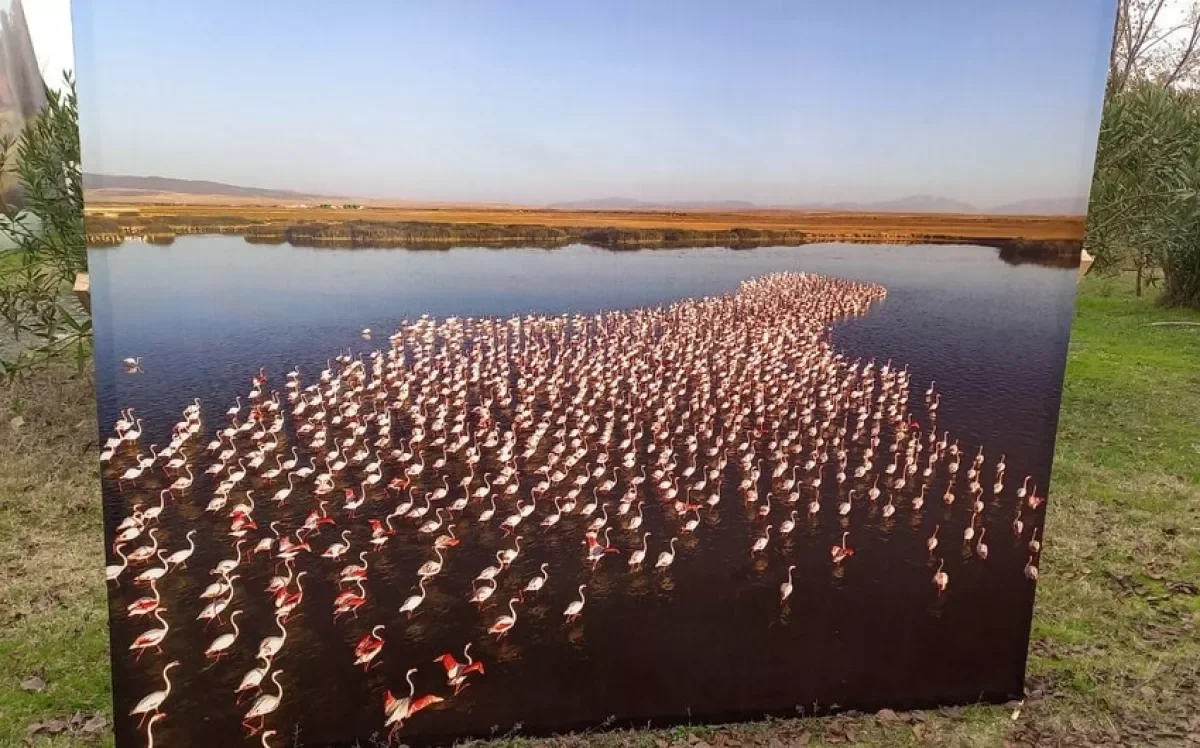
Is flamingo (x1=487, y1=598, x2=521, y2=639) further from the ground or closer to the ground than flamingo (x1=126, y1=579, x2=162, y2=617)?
closer to the ground

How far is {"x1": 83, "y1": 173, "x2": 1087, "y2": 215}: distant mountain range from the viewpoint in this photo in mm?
2498

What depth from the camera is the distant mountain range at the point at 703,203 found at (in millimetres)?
2498

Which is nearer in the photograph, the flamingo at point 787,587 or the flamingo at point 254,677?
the flamingo at point 254,677

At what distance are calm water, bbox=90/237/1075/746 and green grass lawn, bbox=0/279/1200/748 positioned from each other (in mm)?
188

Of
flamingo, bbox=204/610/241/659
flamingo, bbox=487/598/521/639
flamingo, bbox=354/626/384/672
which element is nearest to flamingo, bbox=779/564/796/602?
flamingo, bbox=487/598/521/639

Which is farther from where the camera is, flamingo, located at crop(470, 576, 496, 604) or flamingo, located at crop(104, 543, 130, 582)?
flamingo, located at crop(470, 576, 496, 604)

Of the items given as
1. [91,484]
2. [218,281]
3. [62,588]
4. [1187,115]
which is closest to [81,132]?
[218,281]

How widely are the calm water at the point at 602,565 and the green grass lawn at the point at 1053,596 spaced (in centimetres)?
19

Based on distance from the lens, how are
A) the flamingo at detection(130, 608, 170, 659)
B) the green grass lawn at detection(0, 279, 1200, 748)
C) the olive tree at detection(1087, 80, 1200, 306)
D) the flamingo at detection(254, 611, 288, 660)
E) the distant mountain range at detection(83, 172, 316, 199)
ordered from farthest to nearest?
the olive tree at detection(1087, 80, 1200, 306)
the green grass lawn at detection(0, 279, 1200, 748)
the flamingo at detection(254, 611, 288, 660)
the flamingo at detection(130, 608, 170, 659)
the distant mountain range at detection(83, 172, 316, 199)

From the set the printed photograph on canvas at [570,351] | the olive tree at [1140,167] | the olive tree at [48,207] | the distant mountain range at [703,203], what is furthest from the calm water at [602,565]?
the olive tree at [1140,167]

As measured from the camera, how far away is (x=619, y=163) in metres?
2.89

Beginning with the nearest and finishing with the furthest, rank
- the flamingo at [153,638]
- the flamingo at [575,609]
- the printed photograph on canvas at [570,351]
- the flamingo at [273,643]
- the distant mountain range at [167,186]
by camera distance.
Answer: the distant mountain range at [167,186], the printed photograph on canvas at [570,351], the flamingo at [153,638], the flamingo at [273,643], the flamingo at [575,609]

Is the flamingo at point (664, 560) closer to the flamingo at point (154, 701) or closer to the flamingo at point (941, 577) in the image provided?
the flamingo at point (941, 577)

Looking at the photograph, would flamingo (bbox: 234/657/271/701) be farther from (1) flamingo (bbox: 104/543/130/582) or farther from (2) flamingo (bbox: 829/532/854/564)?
(2) flamingo (bbox: 829/532/854/564)
